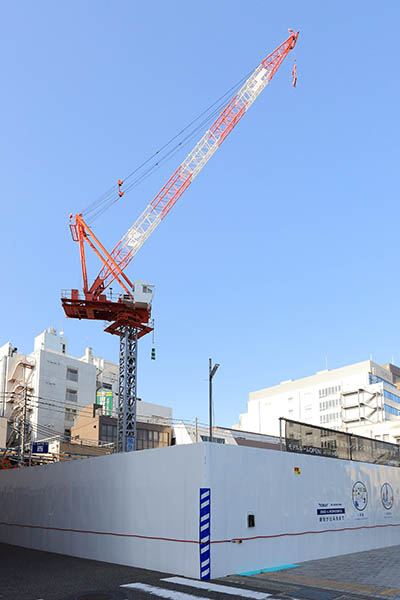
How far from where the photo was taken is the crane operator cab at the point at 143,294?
202ft

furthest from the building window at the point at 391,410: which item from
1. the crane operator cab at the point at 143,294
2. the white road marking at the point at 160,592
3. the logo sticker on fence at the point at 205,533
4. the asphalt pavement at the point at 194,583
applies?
the white road marking at the point at 160,592

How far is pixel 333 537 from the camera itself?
18.5 m

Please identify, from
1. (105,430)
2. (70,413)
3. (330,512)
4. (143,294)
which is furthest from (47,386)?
(330,512)

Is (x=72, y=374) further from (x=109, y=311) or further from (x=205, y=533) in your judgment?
(x=205, y=533)

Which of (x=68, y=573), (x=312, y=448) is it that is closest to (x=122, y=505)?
(x=68, y=573)

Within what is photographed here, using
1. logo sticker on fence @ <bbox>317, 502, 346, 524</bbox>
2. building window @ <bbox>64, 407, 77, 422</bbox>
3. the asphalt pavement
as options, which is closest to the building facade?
building window @ <bbox>64, 407, 77, 422</bbox>

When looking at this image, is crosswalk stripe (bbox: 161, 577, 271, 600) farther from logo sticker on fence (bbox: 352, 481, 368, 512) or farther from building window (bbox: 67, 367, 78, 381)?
building window (bbox: 67, 367, 78, 381)

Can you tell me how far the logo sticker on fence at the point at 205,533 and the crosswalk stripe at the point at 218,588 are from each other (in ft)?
1.28

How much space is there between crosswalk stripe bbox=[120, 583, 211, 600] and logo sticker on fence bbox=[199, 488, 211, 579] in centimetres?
161

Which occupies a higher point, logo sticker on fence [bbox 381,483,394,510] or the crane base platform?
the crane base platform

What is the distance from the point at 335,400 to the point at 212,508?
401 ft

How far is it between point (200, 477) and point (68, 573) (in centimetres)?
447

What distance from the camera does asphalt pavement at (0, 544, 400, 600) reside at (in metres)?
11.8

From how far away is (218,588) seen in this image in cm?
1259
